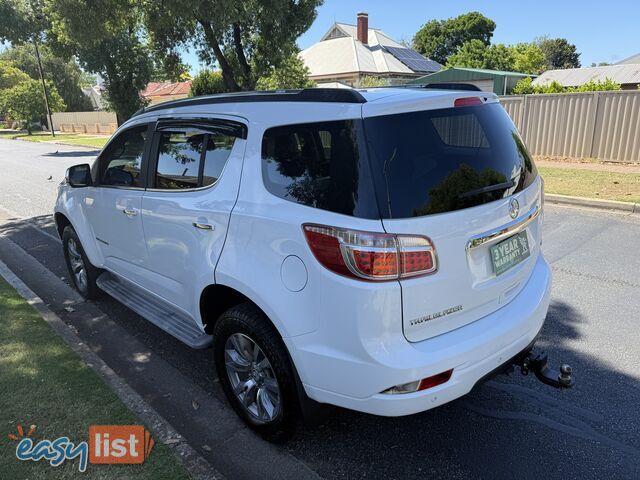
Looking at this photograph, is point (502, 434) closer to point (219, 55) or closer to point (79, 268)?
point (79, 268)

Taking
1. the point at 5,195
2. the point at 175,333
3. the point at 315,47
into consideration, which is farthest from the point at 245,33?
the point at 315,47

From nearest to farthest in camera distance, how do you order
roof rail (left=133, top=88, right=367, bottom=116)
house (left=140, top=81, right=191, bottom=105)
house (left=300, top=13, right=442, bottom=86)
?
roof rail (left=133, top=88, right=367, bottom=116), house (left=300, top=13, right=442, bottom=86), house (left=140, top=81, right=191, bottom=105)

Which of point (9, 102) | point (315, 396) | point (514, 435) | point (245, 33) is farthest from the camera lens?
point (9, 102)

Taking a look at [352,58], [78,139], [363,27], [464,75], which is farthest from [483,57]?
[78,139]

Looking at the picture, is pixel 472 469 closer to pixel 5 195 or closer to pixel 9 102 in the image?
pixel 5 195

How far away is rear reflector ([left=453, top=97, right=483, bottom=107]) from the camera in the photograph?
2.58m

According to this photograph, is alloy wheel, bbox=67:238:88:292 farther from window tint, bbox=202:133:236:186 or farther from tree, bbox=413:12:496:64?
tree, bbox=413:12:496:64

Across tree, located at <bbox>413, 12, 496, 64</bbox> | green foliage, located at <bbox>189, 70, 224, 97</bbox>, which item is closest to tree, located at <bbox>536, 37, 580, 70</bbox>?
tree, located at <bbox>413, 12, 496, 64</bbox>

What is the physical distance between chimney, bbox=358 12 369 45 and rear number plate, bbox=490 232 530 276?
137 ft

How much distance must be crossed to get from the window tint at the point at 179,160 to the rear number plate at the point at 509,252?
1.83m

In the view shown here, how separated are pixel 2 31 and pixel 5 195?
12.9 metres

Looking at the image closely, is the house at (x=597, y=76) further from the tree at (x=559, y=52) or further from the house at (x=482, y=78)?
the tree at (x=559, y=52)

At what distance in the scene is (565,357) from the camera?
3723 millimetres

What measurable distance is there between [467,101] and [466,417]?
1.91 meters
